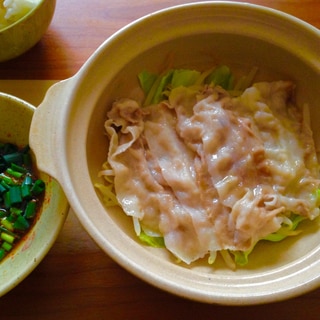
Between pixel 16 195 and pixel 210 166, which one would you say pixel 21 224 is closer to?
pixel 16 195

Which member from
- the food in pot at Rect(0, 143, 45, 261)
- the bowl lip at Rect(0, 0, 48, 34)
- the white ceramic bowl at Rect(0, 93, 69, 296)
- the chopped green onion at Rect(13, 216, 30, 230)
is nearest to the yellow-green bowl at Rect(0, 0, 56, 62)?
the bowl lip at Rect(0, 0, 48, 34)

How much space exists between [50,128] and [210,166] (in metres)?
0.46

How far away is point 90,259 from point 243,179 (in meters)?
0.50

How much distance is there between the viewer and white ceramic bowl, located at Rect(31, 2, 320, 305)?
114 centimetres

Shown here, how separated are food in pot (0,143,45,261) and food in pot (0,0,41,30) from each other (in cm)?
41

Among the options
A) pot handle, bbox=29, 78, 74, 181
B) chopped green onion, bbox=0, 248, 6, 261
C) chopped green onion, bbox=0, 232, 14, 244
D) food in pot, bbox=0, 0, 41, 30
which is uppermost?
food in pot, bbox=0, 0, 41, 30

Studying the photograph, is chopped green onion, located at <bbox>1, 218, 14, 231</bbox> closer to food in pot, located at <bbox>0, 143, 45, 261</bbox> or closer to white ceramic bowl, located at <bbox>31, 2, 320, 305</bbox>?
food in pot, located at <bbox>0, 143, 45, 261</bbox>

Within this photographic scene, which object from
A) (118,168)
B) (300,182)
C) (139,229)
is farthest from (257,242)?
(118,168)

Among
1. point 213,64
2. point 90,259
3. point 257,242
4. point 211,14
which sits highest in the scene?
point 211,14

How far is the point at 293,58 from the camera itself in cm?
146

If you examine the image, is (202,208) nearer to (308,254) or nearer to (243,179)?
(243,179)

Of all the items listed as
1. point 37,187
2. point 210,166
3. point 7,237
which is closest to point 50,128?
point 37,187

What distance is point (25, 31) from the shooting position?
5.11 ft

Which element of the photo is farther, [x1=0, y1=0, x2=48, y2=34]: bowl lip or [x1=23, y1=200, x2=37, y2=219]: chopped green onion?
[x1=0, y1=0, x2=48, y2=34]: bowl lip
